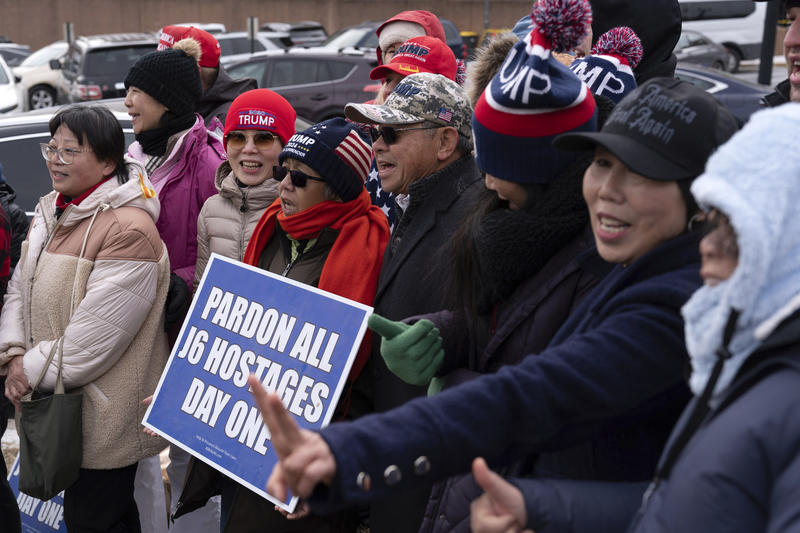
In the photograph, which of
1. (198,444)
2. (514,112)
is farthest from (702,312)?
(198,444)

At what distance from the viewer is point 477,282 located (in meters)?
2.30

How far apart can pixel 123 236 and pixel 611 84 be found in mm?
1887

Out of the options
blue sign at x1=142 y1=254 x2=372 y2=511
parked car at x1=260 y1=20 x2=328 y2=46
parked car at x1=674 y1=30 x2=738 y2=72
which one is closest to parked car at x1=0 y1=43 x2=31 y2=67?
parked car at x1=260 y1=20 x2=328 y2=46

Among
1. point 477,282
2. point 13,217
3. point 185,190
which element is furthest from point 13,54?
point 477,282

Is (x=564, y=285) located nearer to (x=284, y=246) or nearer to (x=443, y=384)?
(x=443, y=384)

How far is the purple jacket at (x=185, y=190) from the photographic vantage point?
3951mm

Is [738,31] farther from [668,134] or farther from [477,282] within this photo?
[668,134]

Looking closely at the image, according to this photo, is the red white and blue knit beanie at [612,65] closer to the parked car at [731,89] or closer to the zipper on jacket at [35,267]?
the zipper on jacket at [35,267]

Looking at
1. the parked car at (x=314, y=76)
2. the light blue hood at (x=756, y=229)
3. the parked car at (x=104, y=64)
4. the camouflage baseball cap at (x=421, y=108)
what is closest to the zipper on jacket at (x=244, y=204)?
the camouflage baseball cap at (x=421, y=108)

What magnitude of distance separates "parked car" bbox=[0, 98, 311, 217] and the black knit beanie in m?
2.15

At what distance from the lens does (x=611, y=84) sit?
9.82 feet

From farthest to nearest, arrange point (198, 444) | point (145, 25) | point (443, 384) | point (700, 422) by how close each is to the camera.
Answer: point (145, 25) → point (198, 444) → point (443, 384) → point (700, 422)

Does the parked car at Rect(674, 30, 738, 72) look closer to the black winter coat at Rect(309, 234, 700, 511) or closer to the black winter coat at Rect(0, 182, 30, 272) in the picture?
the black winter coat at Rect(0, 182, 30, 272)

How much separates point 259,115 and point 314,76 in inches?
450
